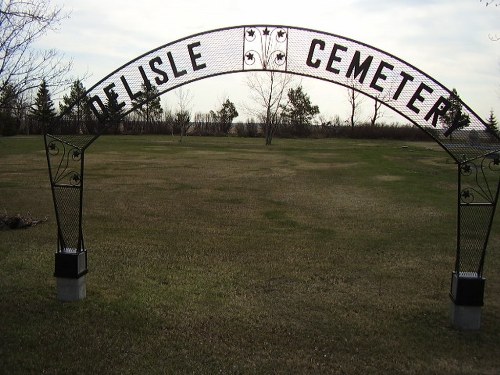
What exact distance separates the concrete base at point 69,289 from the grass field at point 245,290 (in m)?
0.13

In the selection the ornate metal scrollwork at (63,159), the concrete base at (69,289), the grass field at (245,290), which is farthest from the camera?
the concrete base at (69,289)

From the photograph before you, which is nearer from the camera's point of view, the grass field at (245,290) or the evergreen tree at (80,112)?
the grass field at (245,290)

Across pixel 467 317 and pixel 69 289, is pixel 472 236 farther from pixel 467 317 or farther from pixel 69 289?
pixel 69 289

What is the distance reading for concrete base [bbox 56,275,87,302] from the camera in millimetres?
5858

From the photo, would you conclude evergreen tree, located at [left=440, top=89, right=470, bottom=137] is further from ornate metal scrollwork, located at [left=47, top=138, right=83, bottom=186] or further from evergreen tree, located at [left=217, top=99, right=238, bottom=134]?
evergreen tree, located at [left=217, top=99, right=238, bottom=134]

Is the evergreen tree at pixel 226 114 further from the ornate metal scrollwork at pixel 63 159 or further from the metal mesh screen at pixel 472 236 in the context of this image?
the metal mesh screen at pixel 472 236

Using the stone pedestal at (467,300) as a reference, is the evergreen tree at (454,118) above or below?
above

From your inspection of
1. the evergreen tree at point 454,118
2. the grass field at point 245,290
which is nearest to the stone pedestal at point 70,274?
the grass field at point 245,290

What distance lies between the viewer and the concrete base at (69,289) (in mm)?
5858

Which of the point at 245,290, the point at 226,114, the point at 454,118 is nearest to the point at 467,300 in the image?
the point at 454,118

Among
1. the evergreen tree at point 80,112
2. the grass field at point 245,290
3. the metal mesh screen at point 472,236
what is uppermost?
the evergreen tree at point 80,112

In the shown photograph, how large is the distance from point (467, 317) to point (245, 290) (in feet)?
9.10

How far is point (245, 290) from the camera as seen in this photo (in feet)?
22.0

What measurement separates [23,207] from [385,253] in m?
Answer: 9.08
